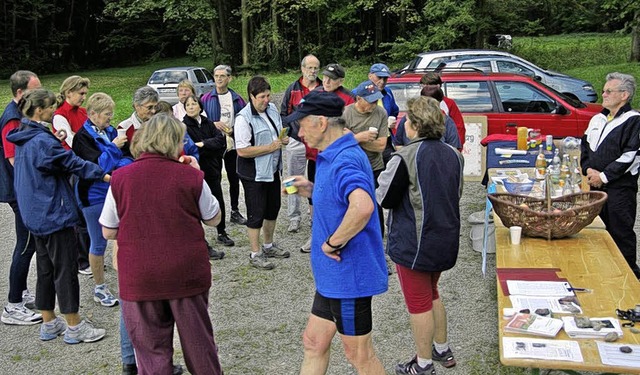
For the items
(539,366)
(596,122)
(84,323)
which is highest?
(596,122)

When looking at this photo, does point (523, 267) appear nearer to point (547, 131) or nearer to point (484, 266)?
point (484, 266)

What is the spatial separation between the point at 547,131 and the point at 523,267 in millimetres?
6461

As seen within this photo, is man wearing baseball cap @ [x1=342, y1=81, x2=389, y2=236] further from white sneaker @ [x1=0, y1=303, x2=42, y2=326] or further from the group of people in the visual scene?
white sneaker @ [x1=0, y1=303, x2=42, y2=326]

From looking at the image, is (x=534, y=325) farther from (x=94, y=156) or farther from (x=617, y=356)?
(x=94, y=156)

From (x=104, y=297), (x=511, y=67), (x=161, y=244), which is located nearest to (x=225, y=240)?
(x=104, y=297)

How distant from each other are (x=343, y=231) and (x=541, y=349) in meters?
1.05

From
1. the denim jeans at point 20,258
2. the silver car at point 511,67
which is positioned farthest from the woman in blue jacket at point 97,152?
the silver car at point 511,67

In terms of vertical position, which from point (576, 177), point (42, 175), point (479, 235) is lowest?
point (479, 235)

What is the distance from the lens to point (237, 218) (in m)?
8.05

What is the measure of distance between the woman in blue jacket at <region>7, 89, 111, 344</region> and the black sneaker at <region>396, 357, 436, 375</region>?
2.36 m

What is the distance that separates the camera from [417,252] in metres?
3.86

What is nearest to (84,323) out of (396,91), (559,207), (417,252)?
(417,252)

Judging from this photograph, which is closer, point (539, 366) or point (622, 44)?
point (539, 366)

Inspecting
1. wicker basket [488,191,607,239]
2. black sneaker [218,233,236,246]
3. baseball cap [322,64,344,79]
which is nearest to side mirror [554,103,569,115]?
baseball cap [322,64,344,79]
